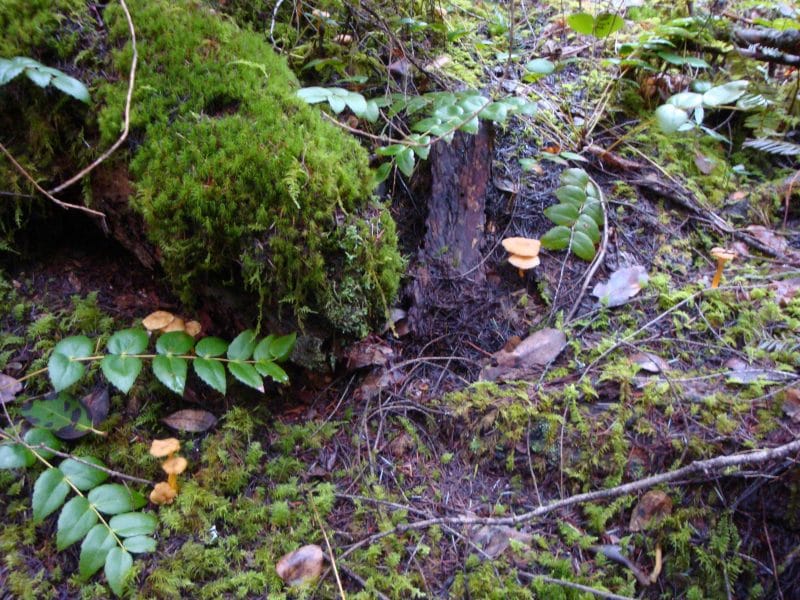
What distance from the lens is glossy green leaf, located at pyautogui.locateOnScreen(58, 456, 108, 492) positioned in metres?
1.83

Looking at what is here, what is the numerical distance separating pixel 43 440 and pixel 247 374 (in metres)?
0.75

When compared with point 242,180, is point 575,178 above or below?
below

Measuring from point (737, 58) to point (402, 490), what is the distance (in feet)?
11.2

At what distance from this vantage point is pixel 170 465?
1.88 meters

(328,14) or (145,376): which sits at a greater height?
(328,14)

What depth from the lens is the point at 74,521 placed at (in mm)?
1711

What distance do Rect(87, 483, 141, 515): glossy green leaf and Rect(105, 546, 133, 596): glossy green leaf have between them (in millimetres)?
131

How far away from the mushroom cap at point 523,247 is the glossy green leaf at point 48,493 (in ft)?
6.75

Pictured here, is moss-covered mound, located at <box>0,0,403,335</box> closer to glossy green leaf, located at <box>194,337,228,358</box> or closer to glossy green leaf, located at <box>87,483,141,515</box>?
glossy green leaf, located at <box>194,337,228,358</box>

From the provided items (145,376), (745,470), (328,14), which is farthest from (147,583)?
(328,14)

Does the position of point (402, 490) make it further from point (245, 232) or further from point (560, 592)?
point (245, 232)

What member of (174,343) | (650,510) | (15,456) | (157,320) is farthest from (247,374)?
(650,510)

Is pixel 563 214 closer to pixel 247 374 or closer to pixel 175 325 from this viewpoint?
pixel 247 374

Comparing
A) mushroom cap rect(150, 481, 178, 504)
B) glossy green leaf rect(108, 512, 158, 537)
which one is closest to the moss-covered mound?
mushroom cap rect(150, 481, 178, 504)
